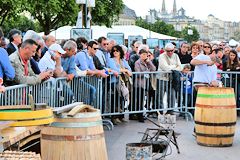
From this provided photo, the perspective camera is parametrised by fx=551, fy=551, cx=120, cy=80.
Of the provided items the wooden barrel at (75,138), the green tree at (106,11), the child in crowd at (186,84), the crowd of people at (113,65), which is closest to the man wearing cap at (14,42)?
the crowd of people at (113,65)

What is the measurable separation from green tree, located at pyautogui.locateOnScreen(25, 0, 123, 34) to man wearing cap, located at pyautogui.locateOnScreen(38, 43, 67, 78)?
106ft

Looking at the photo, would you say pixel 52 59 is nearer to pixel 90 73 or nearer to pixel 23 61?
pixel 23 61

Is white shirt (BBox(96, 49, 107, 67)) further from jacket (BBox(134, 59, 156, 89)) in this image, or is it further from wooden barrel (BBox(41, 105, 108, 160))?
wooden barrel (BBox(41, 105, 108, 160))

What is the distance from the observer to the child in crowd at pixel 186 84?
14157 millimetres

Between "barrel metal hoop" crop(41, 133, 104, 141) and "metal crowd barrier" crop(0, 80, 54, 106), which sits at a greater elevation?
"metal crowd barrier" crop(0, 80, 54, 106)

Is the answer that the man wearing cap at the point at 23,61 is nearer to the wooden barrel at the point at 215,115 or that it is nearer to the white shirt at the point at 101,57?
the wooden barrel at the point at 215,115

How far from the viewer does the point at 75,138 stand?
6.06 metres

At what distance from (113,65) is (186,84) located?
253 cm

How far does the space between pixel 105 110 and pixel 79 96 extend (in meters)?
1.47

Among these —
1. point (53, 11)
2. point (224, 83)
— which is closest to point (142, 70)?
point (224, 83)

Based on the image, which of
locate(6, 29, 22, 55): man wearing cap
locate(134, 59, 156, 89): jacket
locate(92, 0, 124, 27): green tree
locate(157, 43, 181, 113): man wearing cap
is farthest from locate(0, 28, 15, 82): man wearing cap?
locate(92, 0, 124, 27): green tree

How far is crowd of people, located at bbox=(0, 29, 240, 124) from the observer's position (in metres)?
8.24

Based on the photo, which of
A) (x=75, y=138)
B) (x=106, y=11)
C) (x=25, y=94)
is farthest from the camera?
(x=106, y=11)

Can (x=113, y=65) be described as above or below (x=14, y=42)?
below
